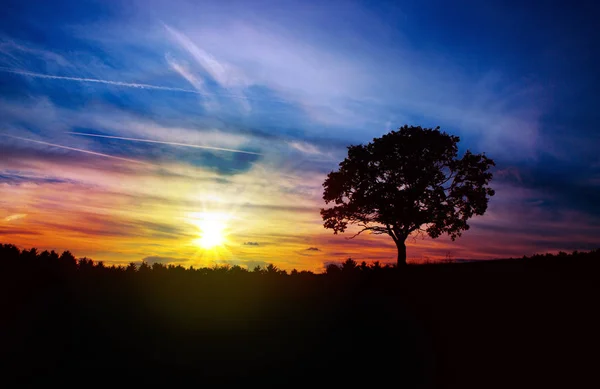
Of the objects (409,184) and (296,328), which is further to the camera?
(409,184)

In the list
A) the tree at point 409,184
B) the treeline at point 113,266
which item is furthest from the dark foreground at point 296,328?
the tree at point 409,184

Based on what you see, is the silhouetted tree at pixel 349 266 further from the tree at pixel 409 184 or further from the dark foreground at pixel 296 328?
the tree at pixel 409 184

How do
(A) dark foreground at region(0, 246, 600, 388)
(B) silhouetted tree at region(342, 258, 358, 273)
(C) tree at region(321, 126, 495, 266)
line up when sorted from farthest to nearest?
(C) tree at region(321, 126, 495, 266), (B) silhouetted tree at region(342, 258, 358, 273), (A) dark foreground at region(0, 246, 600, 388)

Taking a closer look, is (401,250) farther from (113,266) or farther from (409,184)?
(113,266)

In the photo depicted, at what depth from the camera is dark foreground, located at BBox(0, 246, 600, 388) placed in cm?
965

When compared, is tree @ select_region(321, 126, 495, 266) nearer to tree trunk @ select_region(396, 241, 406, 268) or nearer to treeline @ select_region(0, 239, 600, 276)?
tree trunk @ select_region(396, 241, 406, 268)

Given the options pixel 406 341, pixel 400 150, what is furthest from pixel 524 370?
pixel 400 150

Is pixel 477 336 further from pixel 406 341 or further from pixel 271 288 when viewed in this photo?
pixel 271 288

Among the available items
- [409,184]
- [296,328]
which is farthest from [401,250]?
[296,328]

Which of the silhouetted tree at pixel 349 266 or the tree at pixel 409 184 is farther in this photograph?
the tree at pixel 409 184

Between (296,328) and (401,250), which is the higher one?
(401,250)

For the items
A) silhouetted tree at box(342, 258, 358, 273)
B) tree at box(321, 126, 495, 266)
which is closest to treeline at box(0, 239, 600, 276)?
silhouetted tree at box(342, 258, 358, 273)

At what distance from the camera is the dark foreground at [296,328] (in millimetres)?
9648

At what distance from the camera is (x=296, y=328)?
39.4 feet
